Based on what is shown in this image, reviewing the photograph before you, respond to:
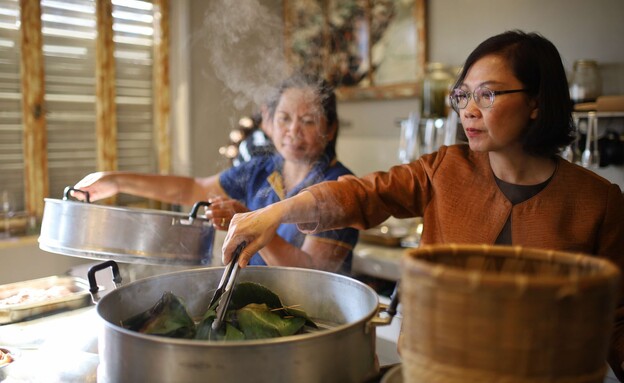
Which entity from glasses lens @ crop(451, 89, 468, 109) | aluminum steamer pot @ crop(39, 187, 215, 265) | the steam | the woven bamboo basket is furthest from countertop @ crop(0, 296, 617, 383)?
the steam

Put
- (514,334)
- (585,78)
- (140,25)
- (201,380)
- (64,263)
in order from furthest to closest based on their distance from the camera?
(140,25) → (585,78) → (64,263) → (201,380) → (514,334)

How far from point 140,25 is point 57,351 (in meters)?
2.84

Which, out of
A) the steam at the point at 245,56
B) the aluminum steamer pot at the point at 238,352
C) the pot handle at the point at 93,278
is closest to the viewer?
the aluminum steamer pot at the point at 238,352

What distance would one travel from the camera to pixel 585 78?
8.95 ft

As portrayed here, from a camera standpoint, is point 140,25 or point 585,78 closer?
point 585,78

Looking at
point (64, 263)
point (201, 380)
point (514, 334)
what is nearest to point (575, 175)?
point (514, 334)

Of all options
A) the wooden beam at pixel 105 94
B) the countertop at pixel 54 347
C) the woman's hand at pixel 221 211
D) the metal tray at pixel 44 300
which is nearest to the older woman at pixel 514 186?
the woman's hand at pixel 221 211

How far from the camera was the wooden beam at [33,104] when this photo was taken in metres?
3.31

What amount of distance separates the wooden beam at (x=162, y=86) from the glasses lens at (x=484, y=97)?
3046 mm

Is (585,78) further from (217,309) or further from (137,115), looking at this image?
(137,115)

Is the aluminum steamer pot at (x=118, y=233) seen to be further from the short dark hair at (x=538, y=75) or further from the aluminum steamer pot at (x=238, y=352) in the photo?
the short dark hair at (x=538, y=75)

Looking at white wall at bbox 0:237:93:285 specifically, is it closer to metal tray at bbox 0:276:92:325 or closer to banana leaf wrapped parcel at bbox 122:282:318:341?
metal tray at bbox 0:276:92:325

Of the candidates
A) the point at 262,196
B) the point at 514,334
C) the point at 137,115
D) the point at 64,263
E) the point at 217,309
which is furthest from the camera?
the point at 137,115

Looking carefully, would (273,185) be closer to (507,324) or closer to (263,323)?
(263,323)
